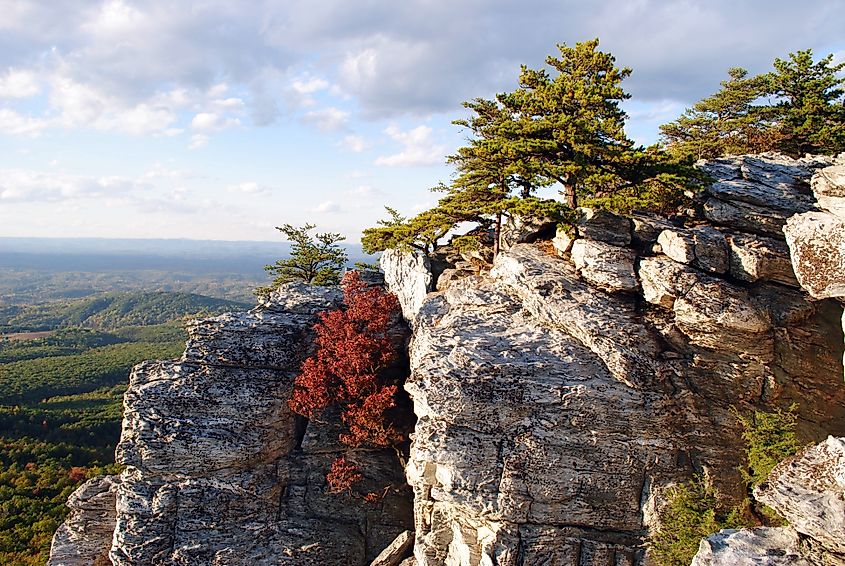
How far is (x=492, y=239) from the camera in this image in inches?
924

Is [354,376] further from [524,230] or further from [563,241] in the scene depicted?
[563,241]

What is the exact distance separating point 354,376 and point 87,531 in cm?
1634

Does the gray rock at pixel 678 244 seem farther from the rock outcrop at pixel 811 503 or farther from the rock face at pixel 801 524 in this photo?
the rock face at pixel 801 524

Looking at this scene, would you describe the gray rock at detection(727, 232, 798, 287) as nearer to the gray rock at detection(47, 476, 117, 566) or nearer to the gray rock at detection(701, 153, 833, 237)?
the gray rock at detection(701, 153, 833, 237)

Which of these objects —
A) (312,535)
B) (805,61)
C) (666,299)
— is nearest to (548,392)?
(666,299)

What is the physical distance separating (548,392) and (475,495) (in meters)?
4.05

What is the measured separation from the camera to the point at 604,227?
18.9m

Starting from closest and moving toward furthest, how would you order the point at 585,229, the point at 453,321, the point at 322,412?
the point at 453,321 → the point at 585,229 → the point at 322,412

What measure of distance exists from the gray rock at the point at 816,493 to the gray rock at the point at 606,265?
693 cm

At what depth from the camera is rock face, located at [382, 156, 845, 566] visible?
15305 millimetres

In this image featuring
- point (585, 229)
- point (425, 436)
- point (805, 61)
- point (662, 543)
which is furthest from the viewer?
point (805, 61)

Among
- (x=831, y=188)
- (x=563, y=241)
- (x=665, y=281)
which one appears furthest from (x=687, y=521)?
(x=831, y=188)

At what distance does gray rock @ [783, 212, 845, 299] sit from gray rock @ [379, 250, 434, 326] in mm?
13117

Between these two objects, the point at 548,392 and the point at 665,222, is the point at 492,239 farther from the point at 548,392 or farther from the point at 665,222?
the point at 548,392
